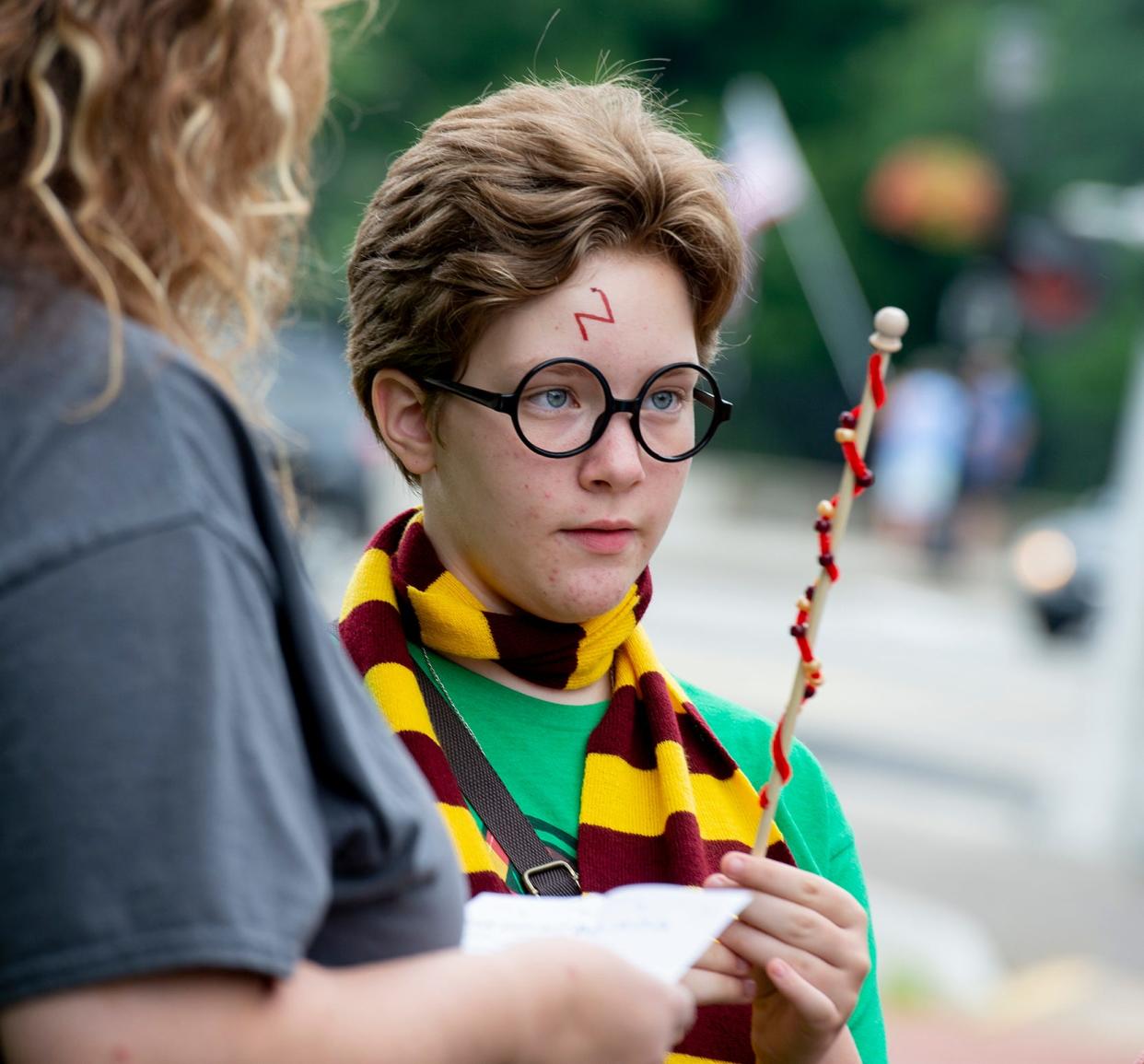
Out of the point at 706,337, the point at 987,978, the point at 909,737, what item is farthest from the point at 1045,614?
the point at 706,337

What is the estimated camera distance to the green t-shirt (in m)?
1.87

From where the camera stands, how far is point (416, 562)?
2.00 metres

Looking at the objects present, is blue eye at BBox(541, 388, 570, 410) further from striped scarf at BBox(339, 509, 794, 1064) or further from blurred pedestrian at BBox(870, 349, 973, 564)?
blurred pedestrian at BBox(870, 349, 973, 564)

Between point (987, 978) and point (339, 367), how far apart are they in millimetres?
10501

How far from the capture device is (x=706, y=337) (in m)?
2.07

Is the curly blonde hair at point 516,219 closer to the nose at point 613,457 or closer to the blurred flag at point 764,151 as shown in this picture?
the nose at point 613,457

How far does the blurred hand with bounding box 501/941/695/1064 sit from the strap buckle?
0.45 m

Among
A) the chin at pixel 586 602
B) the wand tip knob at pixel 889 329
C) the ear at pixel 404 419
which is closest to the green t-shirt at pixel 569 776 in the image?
the chin at pixel 586 602

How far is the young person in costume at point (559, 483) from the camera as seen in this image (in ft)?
6.05

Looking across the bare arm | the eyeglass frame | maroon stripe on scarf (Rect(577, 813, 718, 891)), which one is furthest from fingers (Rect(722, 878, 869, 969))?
the eyeglass frame

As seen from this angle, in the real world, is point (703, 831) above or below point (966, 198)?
below

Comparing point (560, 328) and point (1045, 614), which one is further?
point (1045, 614)

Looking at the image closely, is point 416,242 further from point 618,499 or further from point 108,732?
point 108,732

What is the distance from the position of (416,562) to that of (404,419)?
0.17 metres
